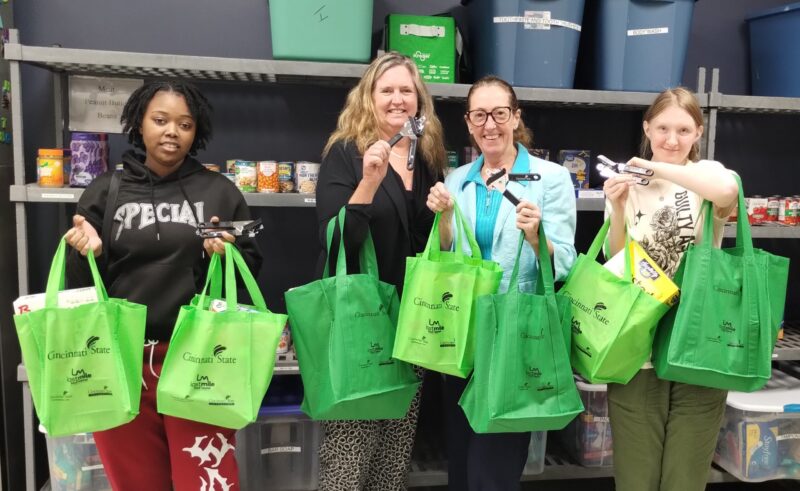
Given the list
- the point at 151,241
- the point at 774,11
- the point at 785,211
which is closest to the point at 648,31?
the point at 774,11

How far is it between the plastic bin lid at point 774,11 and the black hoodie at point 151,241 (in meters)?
2.56

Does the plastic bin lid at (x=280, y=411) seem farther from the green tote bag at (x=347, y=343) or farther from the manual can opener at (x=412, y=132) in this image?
the manual can opener at (x=412, y=132)

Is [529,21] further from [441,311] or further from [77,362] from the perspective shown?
[77,362]

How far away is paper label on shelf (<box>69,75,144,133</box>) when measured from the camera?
2.72m

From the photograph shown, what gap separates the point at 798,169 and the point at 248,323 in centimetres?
295

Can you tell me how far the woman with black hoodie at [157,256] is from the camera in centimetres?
180

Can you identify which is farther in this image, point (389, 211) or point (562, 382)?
point (389, 211)

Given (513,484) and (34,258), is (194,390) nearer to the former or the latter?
(513,484)

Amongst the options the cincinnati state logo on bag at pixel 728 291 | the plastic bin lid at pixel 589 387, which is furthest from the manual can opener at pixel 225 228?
the plastic bin lid at pixel 589 387

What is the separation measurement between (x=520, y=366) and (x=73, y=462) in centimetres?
174

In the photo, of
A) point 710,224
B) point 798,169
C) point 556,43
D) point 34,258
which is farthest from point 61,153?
point 798,169

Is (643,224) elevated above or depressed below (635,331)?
above

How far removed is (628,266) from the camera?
→ 1.77 metres

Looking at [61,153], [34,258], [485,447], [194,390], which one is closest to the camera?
[194,390]
